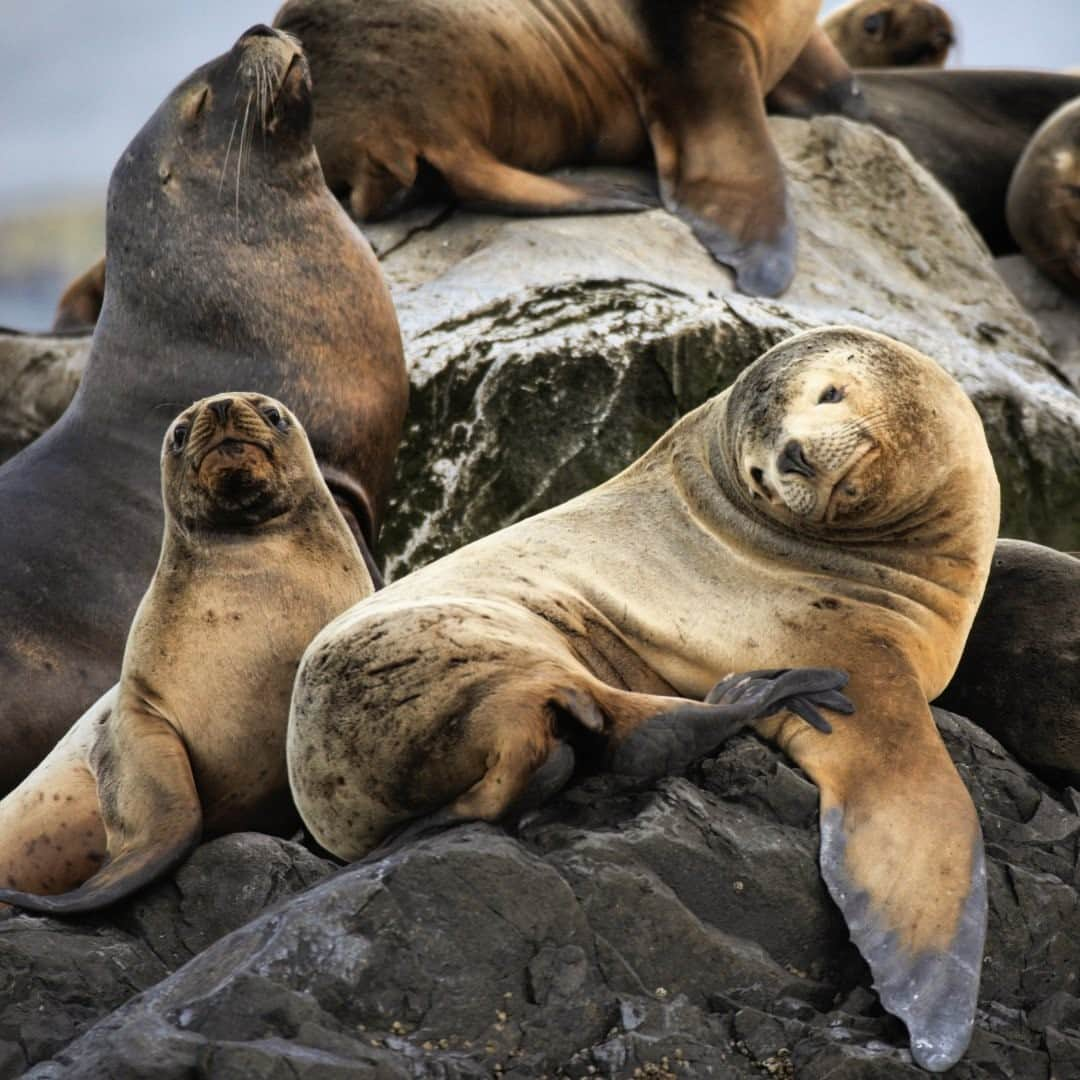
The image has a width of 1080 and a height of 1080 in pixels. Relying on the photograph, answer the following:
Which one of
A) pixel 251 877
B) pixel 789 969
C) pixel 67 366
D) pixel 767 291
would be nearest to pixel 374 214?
pixel 767 291

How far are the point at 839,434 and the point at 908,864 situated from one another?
0.98 metres

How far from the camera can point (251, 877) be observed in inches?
179

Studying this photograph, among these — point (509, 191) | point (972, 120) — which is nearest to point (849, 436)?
point (509, 191)

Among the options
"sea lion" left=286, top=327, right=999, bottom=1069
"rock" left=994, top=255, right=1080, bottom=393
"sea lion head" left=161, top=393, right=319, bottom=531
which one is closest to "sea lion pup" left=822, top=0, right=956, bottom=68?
"rock" left=994, top=255, right=1080, bottom=393

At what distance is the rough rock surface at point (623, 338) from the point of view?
734 centimetres

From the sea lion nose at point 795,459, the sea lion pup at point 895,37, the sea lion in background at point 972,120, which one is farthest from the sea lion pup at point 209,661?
the sea lion pup at point 895,37

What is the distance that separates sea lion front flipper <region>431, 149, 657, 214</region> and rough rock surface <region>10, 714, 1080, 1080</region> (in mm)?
4349

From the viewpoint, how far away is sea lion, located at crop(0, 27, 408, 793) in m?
6.32

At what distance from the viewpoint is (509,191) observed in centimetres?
822

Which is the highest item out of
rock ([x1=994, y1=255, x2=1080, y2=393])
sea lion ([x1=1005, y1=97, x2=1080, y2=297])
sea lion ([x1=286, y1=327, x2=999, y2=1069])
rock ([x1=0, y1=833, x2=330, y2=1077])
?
sea lion ([x1=286, y1=327, x2=999, y2=1069])

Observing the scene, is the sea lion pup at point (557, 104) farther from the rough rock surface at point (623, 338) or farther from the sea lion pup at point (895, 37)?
the sea lion pup at point (895, 37)

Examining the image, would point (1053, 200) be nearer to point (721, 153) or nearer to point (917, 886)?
point (721, 153)

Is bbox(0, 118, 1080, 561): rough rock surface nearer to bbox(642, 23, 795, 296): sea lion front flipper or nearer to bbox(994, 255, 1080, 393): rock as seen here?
bbox(642, 23, 795, 296): sea lion front flipper

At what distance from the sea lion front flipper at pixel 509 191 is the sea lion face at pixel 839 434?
141 inches
